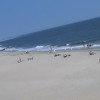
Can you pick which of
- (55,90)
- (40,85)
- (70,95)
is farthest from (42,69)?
(70,95)

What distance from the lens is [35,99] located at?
2412 cm

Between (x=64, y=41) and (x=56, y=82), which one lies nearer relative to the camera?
(x=56, y=82)

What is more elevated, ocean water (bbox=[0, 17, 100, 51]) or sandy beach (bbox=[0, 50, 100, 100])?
ocean water (bbox=[0, 17, 100, 51])

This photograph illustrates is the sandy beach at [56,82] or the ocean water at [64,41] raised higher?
the ocean water at [64,41]

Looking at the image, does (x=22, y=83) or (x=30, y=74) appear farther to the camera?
(x=30, y=74)

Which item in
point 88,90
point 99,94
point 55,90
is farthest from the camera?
point 55,90

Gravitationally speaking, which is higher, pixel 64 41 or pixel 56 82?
pixel 64 41

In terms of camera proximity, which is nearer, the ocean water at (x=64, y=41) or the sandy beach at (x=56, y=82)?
the sandy beach at (x=56, y=82)

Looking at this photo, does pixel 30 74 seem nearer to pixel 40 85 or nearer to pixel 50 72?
pixel 50 72

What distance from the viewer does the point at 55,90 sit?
26.1 meters

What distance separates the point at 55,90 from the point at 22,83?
5634mm

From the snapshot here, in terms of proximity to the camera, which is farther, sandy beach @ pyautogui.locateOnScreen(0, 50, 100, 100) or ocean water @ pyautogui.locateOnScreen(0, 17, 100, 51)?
ocean water @ pyautogui.locateOnScreen(0, 17, 100, 51)

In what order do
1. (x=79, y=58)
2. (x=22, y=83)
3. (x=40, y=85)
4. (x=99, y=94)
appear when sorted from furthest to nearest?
(x=79, y=58) → (x=22, y=83) → (x=40, y=85) → (x=99, y=94)

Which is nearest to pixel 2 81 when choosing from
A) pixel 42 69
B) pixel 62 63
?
pixel 42 69
